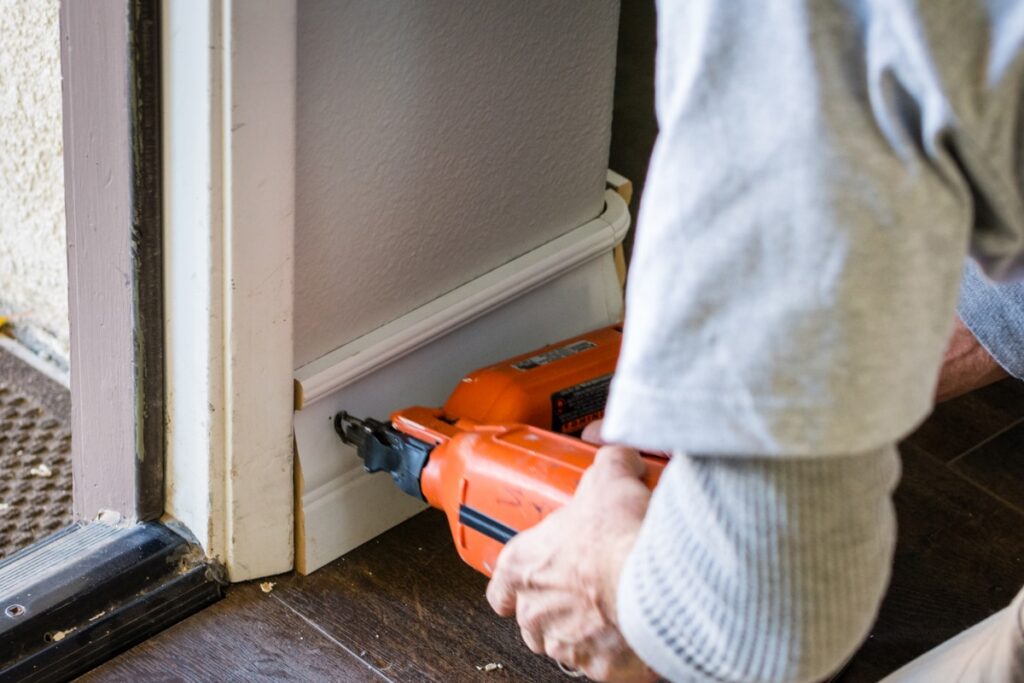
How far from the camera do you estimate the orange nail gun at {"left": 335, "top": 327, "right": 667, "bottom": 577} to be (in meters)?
1.02

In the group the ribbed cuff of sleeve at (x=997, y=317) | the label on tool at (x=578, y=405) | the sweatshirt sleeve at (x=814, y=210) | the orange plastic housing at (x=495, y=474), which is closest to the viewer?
the sweatshirt sleeve at (x=814, y=210)

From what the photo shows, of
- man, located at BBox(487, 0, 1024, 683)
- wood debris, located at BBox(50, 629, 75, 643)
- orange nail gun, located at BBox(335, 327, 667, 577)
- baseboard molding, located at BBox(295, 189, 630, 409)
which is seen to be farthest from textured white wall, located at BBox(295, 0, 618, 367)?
man, located at BBox(487, 0, 1024, 683)

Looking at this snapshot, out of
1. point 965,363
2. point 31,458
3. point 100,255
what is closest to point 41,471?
point 31,458

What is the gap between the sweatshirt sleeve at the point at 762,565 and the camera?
1.68 feet

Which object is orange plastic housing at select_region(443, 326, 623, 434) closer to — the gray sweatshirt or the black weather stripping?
the black weather stripping

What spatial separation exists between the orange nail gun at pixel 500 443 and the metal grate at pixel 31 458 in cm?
41

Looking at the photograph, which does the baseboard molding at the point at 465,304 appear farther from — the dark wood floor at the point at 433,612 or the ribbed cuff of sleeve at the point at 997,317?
the ribbed cuff of sleeve at the point at 997,317

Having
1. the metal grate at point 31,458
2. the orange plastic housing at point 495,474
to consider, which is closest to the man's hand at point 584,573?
the orange plastic housing at point 495,474

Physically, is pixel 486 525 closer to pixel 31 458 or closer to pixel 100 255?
pixel 100 255

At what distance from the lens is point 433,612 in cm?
121

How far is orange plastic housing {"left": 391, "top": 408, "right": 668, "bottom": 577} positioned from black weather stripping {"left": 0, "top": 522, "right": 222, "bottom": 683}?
0.29m

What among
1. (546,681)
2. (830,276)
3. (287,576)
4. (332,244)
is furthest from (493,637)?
(830,276)

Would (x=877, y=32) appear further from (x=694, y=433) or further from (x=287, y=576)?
(x=287, y=576)

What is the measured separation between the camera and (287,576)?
1.25 m
